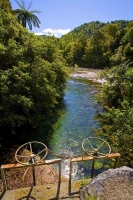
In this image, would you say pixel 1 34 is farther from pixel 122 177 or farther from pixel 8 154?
pixel 122 177

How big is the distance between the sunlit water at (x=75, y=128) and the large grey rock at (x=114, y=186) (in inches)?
148

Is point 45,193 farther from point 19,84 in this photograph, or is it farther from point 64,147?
point 19,84

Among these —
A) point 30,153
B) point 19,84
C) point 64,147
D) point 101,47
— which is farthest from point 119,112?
point 101,47

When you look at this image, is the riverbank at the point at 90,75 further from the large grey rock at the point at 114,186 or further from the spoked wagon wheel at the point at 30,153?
the large grey rock at the point at 114,186

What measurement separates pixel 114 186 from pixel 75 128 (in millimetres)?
8068

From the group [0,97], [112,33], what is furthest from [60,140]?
[112,33]

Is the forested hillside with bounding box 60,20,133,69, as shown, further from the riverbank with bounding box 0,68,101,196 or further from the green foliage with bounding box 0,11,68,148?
the green foliage with bounding box 0,11,68,148

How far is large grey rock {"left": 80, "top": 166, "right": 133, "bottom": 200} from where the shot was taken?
4355 mm

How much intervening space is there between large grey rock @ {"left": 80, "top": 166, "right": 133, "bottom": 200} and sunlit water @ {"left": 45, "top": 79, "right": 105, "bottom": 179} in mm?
3760

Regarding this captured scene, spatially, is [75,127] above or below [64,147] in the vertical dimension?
above

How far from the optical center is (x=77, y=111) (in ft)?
52.4

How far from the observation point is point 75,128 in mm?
12578

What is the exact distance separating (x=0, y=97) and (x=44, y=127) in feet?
14.7

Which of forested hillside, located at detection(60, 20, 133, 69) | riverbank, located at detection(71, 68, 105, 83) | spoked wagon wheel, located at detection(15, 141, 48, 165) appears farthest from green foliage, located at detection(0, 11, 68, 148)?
forested hillside, located at detection(60, 20, 133, 69)
